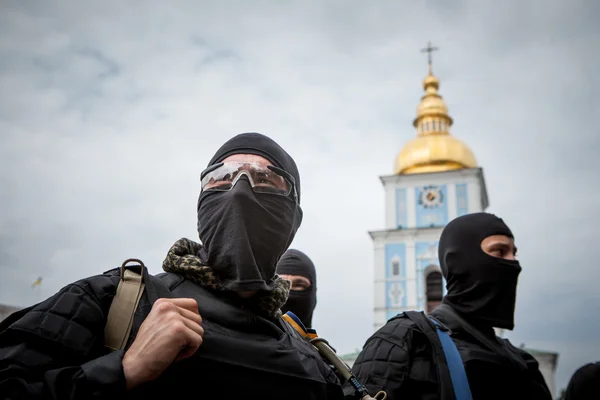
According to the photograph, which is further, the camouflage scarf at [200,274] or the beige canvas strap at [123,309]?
the camouflage scarf at [200,274]

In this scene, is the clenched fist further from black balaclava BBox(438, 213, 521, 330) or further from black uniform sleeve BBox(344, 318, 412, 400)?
black balaclava BBox(438, 213, 521, 330)

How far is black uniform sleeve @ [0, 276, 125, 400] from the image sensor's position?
156cm

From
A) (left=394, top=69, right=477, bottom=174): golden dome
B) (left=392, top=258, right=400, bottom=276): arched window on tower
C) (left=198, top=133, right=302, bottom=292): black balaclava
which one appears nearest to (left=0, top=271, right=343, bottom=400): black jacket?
(left=198, top=133, right=302, bottom=292): black balaclava

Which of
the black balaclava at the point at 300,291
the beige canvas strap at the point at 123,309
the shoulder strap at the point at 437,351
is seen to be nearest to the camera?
the beige canvas strap at the point at 123,309

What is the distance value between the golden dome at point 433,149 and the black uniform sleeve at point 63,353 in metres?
35.1

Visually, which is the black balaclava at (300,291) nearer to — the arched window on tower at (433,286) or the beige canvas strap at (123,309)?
the beige canvas strap at (123,309)

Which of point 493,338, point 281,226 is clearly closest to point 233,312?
point 281,226

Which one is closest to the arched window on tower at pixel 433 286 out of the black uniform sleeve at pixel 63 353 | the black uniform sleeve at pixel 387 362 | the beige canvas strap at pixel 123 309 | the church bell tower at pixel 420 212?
the church bell tower at pixel 420 212

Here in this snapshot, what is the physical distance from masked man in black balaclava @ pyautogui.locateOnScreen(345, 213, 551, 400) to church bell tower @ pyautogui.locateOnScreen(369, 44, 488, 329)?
28630 millimetres

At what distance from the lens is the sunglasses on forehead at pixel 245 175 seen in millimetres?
2336

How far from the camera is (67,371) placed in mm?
1603

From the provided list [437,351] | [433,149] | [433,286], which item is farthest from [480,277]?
[433,149]

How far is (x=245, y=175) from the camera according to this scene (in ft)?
7.62

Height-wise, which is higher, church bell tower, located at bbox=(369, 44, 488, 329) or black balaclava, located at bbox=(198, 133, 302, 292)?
church bell tower, located at bbox=(369, 44, 488, 329)
